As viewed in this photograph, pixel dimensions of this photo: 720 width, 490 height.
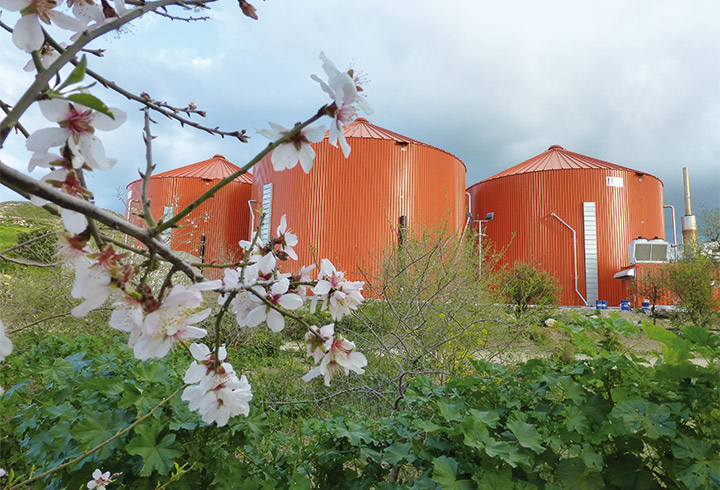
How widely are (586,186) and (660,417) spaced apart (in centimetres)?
1883

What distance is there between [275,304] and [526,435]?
1135 millimetres

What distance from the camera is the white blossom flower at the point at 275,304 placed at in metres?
1.05

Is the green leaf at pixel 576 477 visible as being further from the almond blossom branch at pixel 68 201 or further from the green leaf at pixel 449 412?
the almond blossom branch at pixel 68 201

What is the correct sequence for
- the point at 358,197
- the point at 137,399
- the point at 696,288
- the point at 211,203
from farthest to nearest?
1. the point at 211,203
2. the point at 696,288
3. the point at 358,197
4. the point at 137,399

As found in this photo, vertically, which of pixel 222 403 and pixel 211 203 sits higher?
pixel 211 203

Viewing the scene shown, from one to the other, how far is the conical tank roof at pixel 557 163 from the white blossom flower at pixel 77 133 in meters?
20.3

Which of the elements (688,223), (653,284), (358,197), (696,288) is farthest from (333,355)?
(688,223)

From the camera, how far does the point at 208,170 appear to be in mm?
21172

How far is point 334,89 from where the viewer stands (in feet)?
2.85

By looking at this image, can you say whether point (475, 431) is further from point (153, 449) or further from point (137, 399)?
point (137, 399)

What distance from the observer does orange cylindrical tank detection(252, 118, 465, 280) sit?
44.6 feet

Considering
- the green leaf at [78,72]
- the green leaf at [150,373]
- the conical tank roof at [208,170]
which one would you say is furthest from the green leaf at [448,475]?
the conical tank roof at [208,170]

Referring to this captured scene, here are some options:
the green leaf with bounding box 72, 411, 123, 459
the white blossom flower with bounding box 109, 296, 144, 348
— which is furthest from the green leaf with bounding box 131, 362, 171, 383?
the white blossom flower with bounding box 109, 296, 144, 348

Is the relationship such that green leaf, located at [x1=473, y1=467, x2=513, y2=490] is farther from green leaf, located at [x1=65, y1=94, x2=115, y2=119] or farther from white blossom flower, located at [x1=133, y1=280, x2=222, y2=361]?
green leaf, located at [x1=65, y1=94, x2=115, y2=119]
